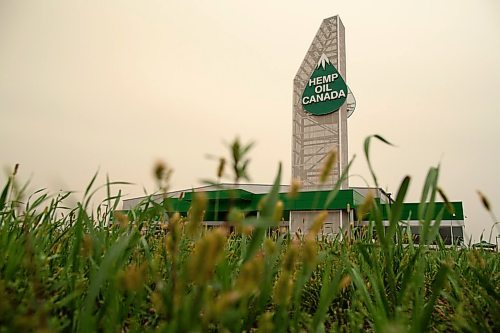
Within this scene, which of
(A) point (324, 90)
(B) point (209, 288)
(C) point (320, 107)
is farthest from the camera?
(A) point (324, 90)

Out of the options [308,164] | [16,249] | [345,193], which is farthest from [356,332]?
[308,164]

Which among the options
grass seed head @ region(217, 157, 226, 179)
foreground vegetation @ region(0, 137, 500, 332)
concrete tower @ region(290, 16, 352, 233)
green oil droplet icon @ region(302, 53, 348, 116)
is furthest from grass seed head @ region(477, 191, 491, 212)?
green oil droplet icon @ region(302, 53, 348, 116)

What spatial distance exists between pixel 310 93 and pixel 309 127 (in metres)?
2.38

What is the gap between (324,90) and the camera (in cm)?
2606

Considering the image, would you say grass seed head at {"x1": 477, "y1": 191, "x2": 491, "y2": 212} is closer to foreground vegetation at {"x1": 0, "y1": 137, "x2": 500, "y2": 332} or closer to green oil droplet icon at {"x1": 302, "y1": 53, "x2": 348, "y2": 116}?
foreground vegetation at {"x1": 0, "y1": 137, "x2": 500, "y2": 332}

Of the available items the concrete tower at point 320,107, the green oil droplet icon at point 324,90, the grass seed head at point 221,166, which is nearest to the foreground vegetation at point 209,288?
the grass seed head at point 221,166

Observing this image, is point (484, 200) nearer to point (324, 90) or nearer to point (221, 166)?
A: point (221, 166)

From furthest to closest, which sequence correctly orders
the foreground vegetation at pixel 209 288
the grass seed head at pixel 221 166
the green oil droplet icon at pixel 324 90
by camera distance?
1. the green oil droplet icon at pixel 324 90
2. the grass seed head at pixel 221 166
3. the foreground vegetation at pixel 209 288

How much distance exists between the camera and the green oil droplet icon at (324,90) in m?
25.3

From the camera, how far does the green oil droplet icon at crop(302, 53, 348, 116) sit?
25319mm

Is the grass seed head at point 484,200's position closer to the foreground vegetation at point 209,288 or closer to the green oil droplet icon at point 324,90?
the foreground vegetation at point 209,288

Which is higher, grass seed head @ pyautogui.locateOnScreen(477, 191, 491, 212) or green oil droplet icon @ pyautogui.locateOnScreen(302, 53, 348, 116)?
green oil droplet icon @ pyautogui.locateOnScreen(302, 53, 348, 116)

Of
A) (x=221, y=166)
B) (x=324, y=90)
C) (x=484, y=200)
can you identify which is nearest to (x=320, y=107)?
(x=324, y=90)

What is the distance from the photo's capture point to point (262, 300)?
72 centimetres
